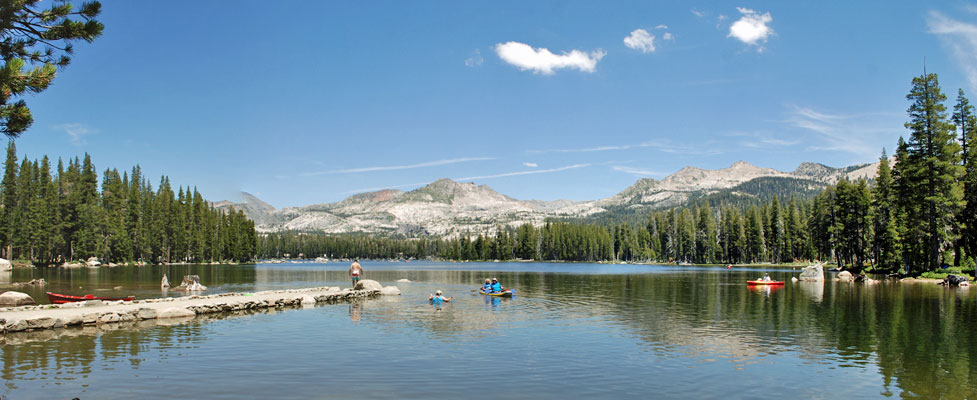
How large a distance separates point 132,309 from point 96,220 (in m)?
116

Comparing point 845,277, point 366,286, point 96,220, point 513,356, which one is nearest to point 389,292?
point 366,286

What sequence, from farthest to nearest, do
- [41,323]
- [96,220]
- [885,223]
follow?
[96,220] < [885,223] < [41,323]

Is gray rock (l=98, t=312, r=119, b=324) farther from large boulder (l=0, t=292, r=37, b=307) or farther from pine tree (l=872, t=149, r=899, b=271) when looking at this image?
pine tree (l=872, t=149, r=899, b=271)

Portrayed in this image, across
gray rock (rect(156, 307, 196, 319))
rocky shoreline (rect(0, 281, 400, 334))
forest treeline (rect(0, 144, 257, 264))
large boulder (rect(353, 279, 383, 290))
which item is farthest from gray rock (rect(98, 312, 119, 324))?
forest treeline (rect(0, 144, 257, 264))

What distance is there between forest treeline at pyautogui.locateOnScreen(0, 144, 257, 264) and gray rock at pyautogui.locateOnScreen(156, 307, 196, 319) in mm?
107518

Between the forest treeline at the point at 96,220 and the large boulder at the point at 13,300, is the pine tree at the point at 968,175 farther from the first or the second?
the forest treeline at the point at 96,220

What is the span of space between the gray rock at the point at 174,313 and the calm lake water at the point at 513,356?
5.79ft

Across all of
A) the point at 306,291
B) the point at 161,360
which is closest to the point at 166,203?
the point at 306,291

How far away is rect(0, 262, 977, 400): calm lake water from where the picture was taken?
52.9ft

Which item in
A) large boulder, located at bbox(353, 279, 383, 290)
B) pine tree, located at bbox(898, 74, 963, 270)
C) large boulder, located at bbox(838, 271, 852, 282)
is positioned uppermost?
pine tree, located at bbox(898, 74, 963, 270)

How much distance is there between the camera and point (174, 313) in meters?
31.9

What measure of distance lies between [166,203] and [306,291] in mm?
124337

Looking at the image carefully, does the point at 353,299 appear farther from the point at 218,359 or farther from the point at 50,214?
the point at 50,214

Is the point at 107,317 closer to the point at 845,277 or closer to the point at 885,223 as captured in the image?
the point at 845,277
